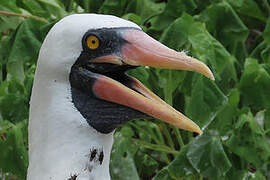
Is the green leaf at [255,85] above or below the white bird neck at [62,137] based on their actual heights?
below

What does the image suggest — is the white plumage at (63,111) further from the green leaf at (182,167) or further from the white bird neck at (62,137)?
the green leaf at (182,167)

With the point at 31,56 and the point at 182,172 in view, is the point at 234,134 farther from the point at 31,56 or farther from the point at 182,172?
the point at 31,56

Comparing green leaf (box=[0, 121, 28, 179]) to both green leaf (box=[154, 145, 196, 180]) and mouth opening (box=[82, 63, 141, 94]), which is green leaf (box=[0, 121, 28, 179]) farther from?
mouth opening (box=[82, 63, 141, 94])

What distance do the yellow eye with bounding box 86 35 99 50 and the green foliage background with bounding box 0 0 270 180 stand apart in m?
1.01

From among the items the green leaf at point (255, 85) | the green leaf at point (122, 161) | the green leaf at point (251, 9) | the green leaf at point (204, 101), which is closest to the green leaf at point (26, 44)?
the green leaf at point (122, 161)

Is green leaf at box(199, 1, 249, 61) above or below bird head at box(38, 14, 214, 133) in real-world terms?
below

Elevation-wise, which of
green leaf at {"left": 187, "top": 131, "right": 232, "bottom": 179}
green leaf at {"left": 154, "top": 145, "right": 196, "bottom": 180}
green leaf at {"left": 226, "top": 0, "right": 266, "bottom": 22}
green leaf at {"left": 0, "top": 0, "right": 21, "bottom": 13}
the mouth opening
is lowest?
green leaf at {"left": 154, "top": 145, "right": 196, "bottom": 180}

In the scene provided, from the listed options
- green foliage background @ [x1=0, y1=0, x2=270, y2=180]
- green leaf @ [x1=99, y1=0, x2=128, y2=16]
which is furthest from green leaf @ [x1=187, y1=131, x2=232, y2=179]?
green leaf @ [x1=99, y1=0, x2=128, y2=16]

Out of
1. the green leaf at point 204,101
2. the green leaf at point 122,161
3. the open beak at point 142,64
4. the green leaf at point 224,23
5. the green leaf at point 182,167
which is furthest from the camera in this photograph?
the green leaf at point 224,23

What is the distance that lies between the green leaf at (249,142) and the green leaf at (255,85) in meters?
0.14

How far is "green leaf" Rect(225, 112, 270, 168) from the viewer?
3355 millimetres

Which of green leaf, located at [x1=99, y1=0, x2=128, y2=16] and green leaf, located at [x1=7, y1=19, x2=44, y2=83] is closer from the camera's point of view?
green leaf, located at [x1=7, y1=19, x2=44, y2=83]

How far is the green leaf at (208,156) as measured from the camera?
331 cm

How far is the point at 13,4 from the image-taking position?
355 cm
